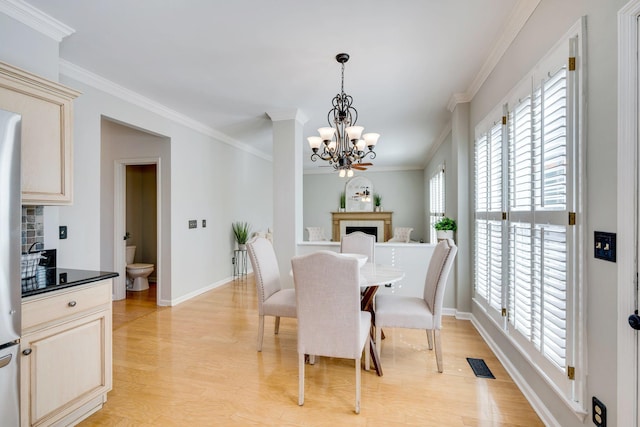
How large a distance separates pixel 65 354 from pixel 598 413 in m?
2.74

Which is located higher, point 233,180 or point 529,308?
point 233,180

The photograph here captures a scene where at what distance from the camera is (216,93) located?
3.59 metres

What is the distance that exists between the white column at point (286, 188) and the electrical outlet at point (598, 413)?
3.15 m

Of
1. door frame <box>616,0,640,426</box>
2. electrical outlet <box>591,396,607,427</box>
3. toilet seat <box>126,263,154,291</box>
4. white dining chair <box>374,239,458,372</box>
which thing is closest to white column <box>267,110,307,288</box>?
white dining chair <box>374,239,458,372</box>

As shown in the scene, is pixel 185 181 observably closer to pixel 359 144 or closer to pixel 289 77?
pixel 289 77

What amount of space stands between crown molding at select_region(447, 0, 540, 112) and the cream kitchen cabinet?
337 cm

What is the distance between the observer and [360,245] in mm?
3682

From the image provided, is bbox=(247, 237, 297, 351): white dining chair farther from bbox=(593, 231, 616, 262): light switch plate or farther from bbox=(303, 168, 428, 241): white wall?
bbox=(303, 168, 428, 241): white wall

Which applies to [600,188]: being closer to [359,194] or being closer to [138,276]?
[138,276]

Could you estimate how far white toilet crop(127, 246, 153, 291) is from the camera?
5.03 m

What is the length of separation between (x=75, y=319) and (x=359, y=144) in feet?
8.91

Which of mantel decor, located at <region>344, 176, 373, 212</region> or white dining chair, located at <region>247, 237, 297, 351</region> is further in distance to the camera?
mantel decor, located at <region>344, 176, 373, 212</region>

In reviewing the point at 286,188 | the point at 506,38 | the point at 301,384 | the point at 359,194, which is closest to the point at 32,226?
the point at 301,384

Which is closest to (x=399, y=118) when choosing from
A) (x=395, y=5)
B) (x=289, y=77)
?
(x=289, y=77)
